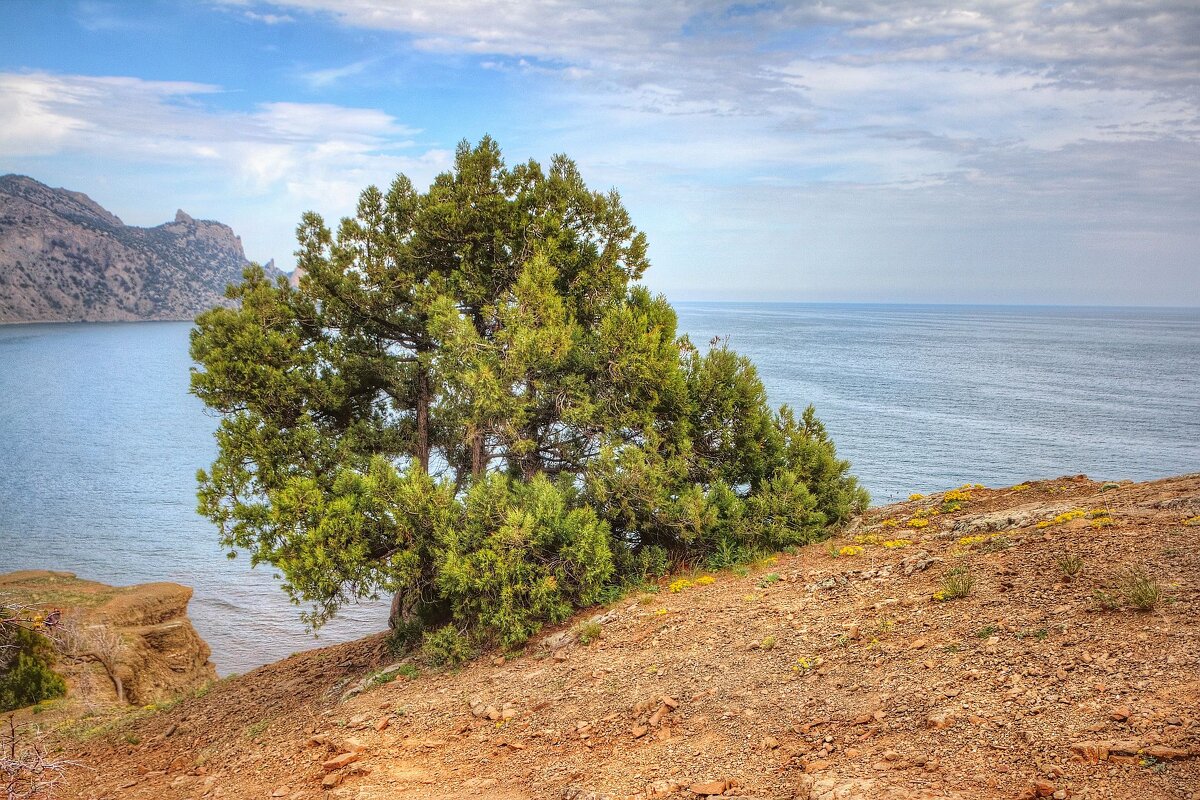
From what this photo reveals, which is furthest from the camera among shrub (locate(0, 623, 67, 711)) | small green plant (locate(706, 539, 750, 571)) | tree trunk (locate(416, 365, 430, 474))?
shrub (locate(0, 623, 67, 711))

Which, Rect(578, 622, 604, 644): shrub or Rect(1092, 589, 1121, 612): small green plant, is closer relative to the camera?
Rect(1092, 589, 1121, 612): small green plant

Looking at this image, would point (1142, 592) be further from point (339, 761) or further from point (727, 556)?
point (339, 761)

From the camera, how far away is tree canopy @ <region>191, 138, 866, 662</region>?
41.5 ft

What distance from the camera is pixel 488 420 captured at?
14.5 metres

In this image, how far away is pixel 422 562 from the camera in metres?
13.3

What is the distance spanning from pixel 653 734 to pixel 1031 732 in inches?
155

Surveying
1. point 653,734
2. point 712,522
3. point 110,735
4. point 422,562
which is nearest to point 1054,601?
point 653,734

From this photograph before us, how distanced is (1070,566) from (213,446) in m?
65.8

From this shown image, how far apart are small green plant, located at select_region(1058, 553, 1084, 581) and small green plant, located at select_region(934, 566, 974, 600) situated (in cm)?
110

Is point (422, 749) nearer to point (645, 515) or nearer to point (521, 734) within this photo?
point (521, 734)

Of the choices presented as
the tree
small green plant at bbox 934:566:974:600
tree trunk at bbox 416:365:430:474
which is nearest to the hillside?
small green plant at bbox 934:566:974:600

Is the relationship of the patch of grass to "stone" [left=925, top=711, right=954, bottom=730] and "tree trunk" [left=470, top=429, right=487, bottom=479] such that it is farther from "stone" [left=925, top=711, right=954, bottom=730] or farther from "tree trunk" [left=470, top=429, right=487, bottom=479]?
"tree trunk" [left=470, top=429, right=487, bottom=479]

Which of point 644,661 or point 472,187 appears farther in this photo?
point 472,187

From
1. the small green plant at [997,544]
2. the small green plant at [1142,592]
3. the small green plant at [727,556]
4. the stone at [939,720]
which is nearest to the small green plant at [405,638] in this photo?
the small green plant at [727,556]
